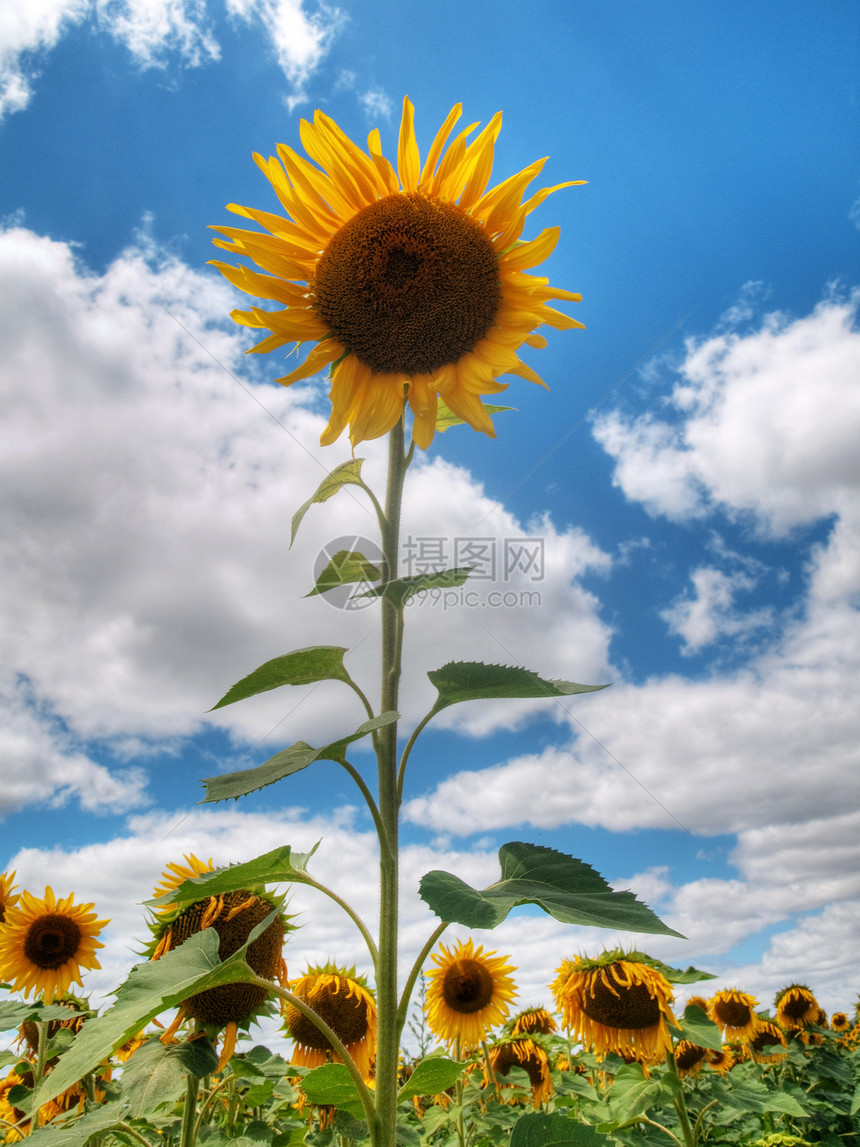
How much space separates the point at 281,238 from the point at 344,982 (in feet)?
13.7

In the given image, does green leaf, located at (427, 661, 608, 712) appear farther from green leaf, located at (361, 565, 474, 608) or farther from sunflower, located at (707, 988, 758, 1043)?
sunflower, located at (707, 988, 758, 1043)

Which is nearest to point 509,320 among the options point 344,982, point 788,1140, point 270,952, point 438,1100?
point 270,952

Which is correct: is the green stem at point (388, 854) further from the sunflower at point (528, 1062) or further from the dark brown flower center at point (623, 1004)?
the sunflower at point (528, 1062)

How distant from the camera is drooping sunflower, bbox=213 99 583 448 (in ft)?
8.18

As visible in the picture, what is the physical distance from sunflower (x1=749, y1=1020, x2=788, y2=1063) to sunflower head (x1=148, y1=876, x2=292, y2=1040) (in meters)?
8.28

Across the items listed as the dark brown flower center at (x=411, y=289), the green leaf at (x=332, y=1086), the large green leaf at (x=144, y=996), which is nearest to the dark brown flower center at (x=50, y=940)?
the large green leaf at (x=144, y=996)


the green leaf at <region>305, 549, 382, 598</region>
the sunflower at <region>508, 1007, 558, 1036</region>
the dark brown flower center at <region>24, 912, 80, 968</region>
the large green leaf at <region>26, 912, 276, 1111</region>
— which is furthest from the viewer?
the sunflower at <region>508, 1007, 558, 1036</region>

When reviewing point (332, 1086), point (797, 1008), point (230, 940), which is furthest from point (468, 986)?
point (797, 1008)

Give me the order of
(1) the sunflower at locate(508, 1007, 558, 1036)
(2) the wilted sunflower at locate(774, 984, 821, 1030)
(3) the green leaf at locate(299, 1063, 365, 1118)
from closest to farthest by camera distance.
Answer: (3) the green leaf at locate(299, 1063, 365, 1118) → (1) the sunflower at locate(508, 1007, 558, 1036) → (2) the wilted sunflower at locate(774, 984, 821, 1030)

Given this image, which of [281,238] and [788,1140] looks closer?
[281,238]

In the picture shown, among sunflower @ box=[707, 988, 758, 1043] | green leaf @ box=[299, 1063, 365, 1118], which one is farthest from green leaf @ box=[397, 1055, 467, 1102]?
sunflower @ box=[707, 988, 758, 1043]

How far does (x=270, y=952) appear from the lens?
3.11 meters

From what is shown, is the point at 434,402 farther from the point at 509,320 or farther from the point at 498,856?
the point at 498,856

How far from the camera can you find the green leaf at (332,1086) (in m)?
1.95
